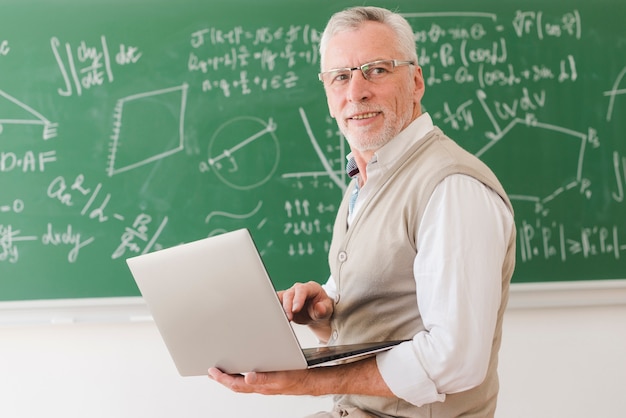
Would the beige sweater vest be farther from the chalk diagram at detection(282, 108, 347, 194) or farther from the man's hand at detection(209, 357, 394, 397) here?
the chalk diagram at detection(282, 108, 347, 194)

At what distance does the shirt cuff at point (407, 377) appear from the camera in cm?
149

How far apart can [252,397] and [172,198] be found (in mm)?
812

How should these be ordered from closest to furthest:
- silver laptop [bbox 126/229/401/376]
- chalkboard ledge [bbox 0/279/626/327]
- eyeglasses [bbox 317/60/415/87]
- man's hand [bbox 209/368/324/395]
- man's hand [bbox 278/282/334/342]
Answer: silver laptop [bbox 126/229/401/376]
man's hand [bbox 209/368/324/395]
eyeglasses [bbox 317/60/415/87]
man's hand [bbox 278/282/334/342]
chalkboard ledge [bbox 0/279/626/327]

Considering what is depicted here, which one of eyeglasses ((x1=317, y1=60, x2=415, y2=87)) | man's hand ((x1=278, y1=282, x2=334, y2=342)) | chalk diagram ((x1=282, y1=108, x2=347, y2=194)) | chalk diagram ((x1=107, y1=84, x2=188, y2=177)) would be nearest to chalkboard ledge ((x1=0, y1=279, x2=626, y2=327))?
chalk diagram ((x1=107, y1=84, x2=188, y2=177))

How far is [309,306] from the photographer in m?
1.90

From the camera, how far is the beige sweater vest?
159 cm

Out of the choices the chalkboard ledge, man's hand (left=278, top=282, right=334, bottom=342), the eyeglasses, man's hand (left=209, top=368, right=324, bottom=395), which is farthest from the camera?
the chalkboard ledge

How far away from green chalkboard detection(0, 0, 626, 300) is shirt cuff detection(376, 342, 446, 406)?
130cm

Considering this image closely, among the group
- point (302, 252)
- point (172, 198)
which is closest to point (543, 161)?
point (302, 252)

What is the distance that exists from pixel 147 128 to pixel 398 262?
1.51m

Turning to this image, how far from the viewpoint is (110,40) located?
9.25 ft

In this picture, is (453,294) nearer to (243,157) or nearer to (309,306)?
(309,306)

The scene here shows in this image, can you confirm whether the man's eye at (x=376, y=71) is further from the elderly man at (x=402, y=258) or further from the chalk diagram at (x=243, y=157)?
the chalk diagram at (x=243, y=157)

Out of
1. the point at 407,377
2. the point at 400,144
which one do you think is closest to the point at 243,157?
the point at 400,144
